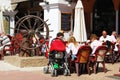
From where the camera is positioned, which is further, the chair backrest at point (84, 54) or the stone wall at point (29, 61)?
the stone wall at point (29, 61)

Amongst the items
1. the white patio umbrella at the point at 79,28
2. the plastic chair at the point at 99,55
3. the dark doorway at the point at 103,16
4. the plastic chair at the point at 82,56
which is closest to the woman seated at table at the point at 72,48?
the plastic chair at the point at 82,56

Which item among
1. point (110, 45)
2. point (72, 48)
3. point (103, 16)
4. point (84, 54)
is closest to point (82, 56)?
point (84, 54)

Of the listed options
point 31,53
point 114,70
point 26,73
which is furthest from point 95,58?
point 31,53

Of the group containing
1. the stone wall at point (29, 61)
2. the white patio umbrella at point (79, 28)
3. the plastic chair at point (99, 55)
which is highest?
the white patio umbrella at point (79, 28)

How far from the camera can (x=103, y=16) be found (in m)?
17.3

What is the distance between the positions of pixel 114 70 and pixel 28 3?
11.8 m

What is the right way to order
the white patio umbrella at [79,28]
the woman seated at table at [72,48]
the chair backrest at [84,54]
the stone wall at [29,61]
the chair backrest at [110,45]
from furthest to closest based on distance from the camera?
the chair backrest at [110,45]
the white patio umbrella at [79,28]
the stone wall at [29,61]
the woman seated at table at [72,48]
the chair backrest at [84,54]

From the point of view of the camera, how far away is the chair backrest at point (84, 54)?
35.3 ft

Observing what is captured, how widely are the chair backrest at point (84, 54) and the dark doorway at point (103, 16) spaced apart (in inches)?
233

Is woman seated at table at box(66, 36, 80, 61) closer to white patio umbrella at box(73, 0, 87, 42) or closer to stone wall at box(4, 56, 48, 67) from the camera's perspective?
white patio umbrella at box(73, 0, 87, 42)

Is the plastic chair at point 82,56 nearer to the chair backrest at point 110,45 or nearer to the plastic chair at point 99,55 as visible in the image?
the plastic chair at point 99,55

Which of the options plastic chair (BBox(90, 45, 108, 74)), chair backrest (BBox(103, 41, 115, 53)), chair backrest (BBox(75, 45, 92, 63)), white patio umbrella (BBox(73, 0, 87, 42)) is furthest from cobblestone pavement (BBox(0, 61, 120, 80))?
white patio umbrella (BBox(73, 0, 87, 42))

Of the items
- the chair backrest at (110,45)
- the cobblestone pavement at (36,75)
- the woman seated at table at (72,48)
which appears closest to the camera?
the cobblestone pavement at (36,75)

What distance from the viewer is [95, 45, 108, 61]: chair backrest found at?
11109mm
